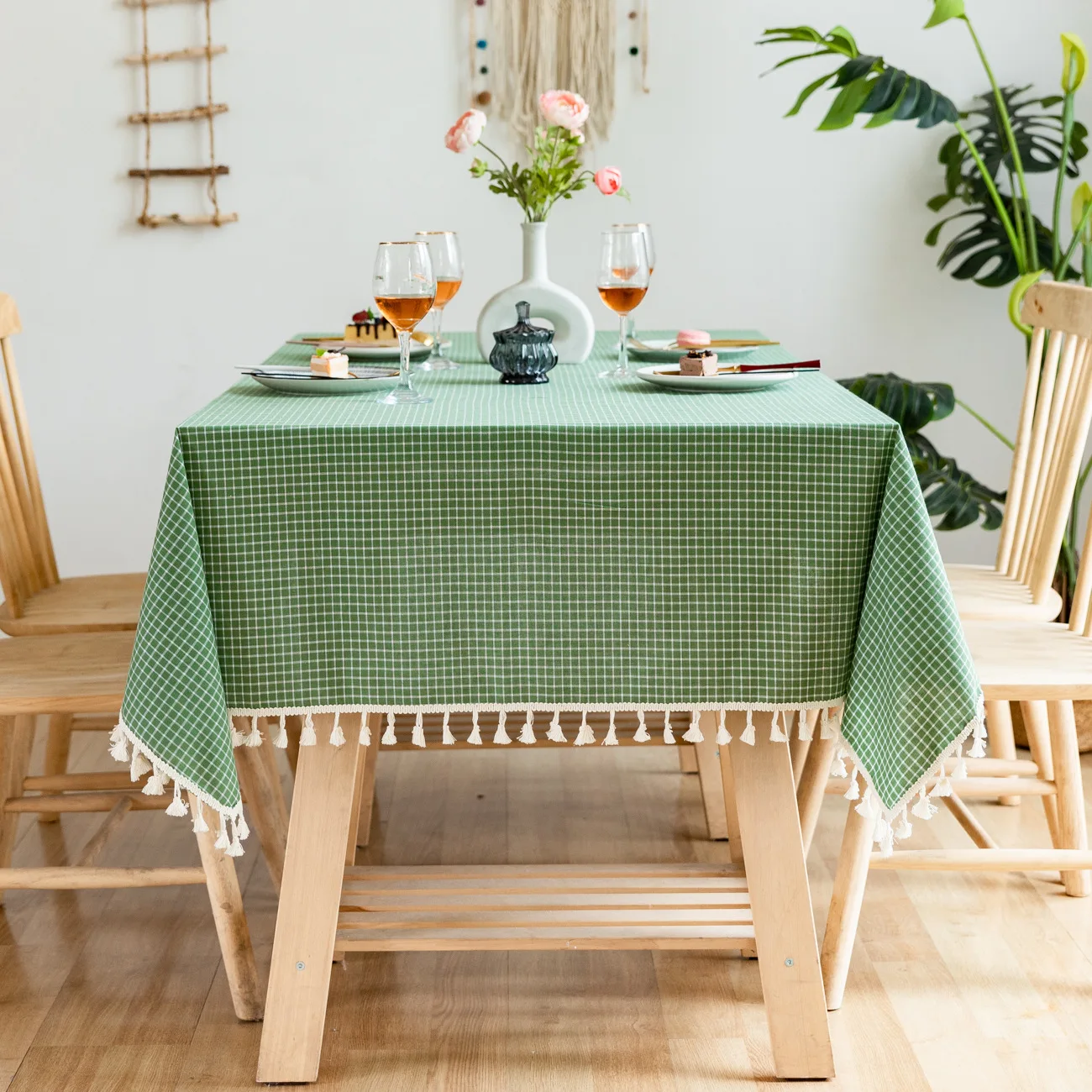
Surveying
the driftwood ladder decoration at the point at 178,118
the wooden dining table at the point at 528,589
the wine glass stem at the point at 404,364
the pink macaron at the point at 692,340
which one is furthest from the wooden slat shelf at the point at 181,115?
the wooden dining table at the point at 528,589

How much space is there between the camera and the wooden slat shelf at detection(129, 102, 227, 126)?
121 inches

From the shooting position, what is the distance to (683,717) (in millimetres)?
2197

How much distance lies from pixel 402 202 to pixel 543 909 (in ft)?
6.62

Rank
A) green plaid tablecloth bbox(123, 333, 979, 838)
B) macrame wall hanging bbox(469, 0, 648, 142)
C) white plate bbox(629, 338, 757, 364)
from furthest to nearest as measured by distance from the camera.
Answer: macrame wall hanging bbox(469, 0, 648, 142) < white plate bbox(629, 338, 757, 364) < green plaid tablecloth bbox(123, 333, 979, 838)

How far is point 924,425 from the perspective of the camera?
2.47 metres

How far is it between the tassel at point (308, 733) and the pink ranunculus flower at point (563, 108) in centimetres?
92

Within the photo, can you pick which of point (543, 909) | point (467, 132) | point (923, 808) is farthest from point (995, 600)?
point (467, 132)

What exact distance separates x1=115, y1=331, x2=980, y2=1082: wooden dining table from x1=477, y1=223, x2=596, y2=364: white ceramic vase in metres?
0.46

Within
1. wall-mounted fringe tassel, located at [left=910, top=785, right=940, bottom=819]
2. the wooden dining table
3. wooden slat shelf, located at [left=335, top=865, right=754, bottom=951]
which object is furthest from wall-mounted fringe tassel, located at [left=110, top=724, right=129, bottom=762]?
wall-mounted fringe tassel, located at [left=910, top=785, right=940, bottom=819]

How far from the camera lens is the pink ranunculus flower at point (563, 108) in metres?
1.80

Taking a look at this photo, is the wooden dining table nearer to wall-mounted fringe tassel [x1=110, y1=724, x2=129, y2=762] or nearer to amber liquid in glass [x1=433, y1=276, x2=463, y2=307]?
wall-mounted fringe tassel [x1=110, y1=724, x2=129, y2=762]

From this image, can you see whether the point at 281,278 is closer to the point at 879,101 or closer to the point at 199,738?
the point at 879,101

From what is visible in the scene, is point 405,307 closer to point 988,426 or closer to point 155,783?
point 155,783

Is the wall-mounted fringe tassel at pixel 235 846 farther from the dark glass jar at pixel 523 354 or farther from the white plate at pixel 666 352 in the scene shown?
the white plate at pixel 666 352
